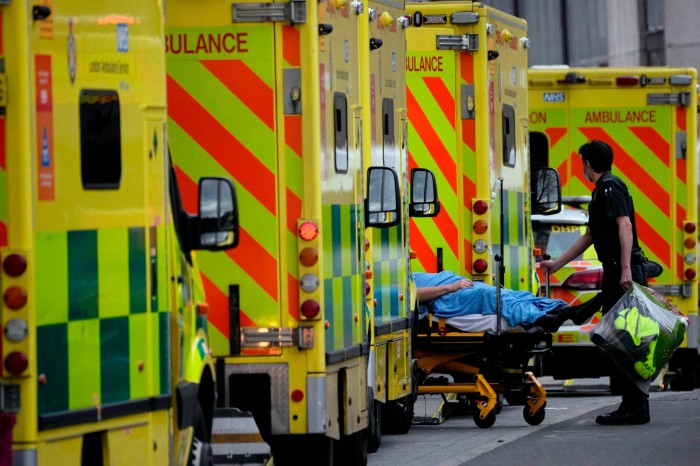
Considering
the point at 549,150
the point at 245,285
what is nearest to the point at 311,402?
the point at 245,285

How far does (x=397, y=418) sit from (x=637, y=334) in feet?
5.85

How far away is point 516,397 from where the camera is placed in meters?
14.3

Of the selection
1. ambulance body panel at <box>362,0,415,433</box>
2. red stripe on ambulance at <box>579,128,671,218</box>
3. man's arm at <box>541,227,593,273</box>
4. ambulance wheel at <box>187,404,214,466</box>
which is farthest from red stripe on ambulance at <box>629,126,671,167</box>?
ambulance wheel at <box>187,404,214,466</box>

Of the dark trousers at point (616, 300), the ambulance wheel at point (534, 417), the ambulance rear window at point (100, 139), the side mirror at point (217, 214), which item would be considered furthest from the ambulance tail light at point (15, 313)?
the ambulance wheel at point (534, 417)

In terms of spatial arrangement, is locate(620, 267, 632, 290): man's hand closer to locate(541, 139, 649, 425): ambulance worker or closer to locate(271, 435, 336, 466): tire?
locate(541, 139, 649, 425): ambulance worker

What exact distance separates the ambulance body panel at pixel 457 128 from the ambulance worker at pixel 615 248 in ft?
4.10

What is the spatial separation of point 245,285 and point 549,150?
8851 millimetres

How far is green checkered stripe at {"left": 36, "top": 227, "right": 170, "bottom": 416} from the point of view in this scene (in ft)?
22.9

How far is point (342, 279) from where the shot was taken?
34.2ft

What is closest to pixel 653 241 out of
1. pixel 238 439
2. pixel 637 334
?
pixel 637 334

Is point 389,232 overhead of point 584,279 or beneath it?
overhead

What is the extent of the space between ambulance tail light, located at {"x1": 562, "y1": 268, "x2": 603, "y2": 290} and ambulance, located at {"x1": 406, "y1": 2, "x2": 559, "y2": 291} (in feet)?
6.59

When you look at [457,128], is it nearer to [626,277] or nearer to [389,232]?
[626,277]

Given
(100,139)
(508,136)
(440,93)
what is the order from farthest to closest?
(508,136)
(440,93)
(100,139)
